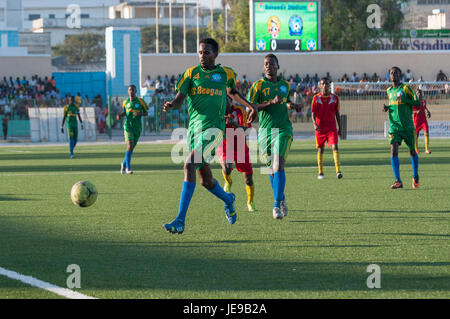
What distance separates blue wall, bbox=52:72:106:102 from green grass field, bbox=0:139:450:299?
1628 inches

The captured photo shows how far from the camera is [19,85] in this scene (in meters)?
52.8

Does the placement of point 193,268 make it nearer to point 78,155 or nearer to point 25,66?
point 78,155

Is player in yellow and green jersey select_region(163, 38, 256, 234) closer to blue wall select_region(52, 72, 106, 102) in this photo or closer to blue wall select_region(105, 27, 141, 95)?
blue wall select_region(105, 27, 141, 95)

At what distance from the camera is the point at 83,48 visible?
361 feet

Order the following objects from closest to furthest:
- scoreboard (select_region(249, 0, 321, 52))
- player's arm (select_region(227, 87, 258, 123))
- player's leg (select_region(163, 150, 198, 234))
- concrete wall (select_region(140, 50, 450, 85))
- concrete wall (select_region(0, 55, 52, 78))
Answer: player's leg (select_region(163, 150, 198, 234)) → player's arm (select_region(227, 87, 258, 123)) → scoreboard (select_region(249, 0, 321, 52)) → concrete wall (select_region(140, 50, 450, 85)) → concrete wall (select_region(0, 55, 52, 78))

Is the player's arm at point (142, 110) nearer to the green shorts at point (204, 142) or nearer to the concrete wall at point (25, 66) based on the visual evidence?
the green shorts at point (204, 142)

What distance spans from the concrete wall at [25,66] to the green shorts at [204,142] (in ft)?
170

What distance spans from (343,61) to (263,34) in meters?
7.89

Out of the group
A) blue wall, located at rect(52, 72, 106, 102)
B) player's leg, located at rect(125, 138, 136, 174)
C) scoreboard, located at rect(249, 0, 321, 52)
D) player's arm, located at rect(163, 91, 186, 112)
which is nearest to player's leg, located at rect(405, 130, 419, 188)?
player's arm, located at rect(163, 91, 186, 112)

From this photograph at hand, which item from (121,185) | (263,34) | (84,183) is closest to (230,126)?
(84,183)

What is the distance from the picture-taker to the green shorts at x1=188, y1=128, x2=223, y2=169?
9.68m

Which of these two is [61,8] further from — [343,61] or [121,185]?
[121,185]

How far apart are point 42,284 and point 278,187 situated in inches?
183

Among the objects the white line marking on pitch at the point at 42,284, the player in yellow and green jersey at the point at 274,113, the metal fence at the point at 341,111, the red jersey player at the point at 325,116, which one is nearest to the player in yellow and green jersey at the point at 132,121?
the red jersey player at the point at 325,116
